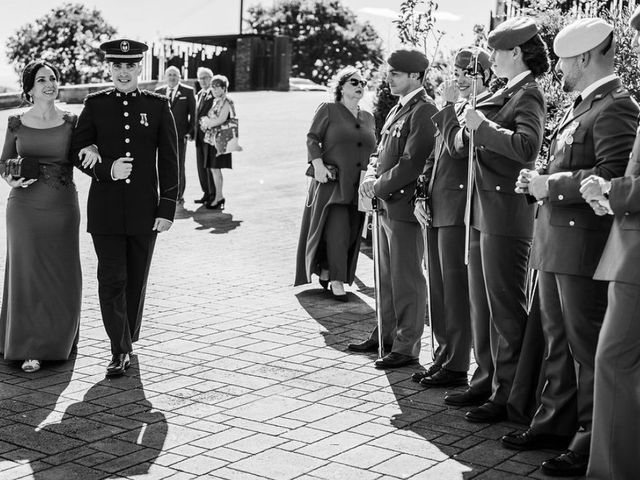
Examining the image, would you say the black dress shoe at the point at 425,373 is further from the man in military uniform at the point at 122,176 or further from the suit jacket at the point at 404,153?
the man in military uniform at the point at 122,176

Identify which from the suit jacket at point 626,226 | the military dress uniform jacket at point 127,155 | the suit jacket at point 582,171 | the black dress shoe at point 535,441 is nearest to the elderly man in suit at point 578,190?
the suit jacket at point 582,171

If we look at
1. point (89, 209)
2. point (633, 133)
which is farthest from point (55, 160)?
point (633, 133)

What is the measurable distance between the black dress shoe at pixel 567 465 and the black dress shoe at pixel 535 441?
1.04 feet

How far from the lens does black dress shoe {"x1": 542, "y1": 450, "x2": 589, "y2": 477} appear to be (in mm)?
5109

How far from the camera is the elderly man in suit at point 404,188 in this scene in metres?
7.14

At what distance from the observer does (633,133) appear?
502 cm

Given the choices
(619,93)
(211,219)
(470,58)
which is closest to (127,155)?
(470,58)

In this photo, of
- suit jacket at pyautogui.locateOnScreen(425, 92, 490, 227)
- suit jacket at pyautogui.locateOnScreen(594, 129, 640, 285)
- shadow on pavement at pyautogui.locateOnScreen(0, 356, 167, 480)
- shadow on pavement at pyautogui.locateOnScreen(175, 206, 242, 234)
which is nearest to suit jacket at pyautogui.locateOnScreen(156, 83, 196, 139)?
shadow on pavement at pyautogui.locateOnScreen(175, 206, 242, 234)

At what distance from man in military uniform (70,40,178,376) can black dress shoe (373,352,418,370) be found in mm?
1673

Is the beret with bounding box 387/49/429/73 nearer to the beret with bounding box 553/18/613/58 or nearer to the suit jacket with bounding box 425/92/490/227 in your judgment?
the suit jacket with bounding box 425/92/490/227

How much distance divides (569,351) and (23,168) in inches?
147

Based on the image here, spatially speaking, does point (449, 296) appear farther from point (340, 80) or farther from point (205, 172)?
point (205, 172)

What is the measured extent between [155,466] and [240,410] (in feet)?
3.29

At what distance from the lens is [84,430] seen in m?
5.82
